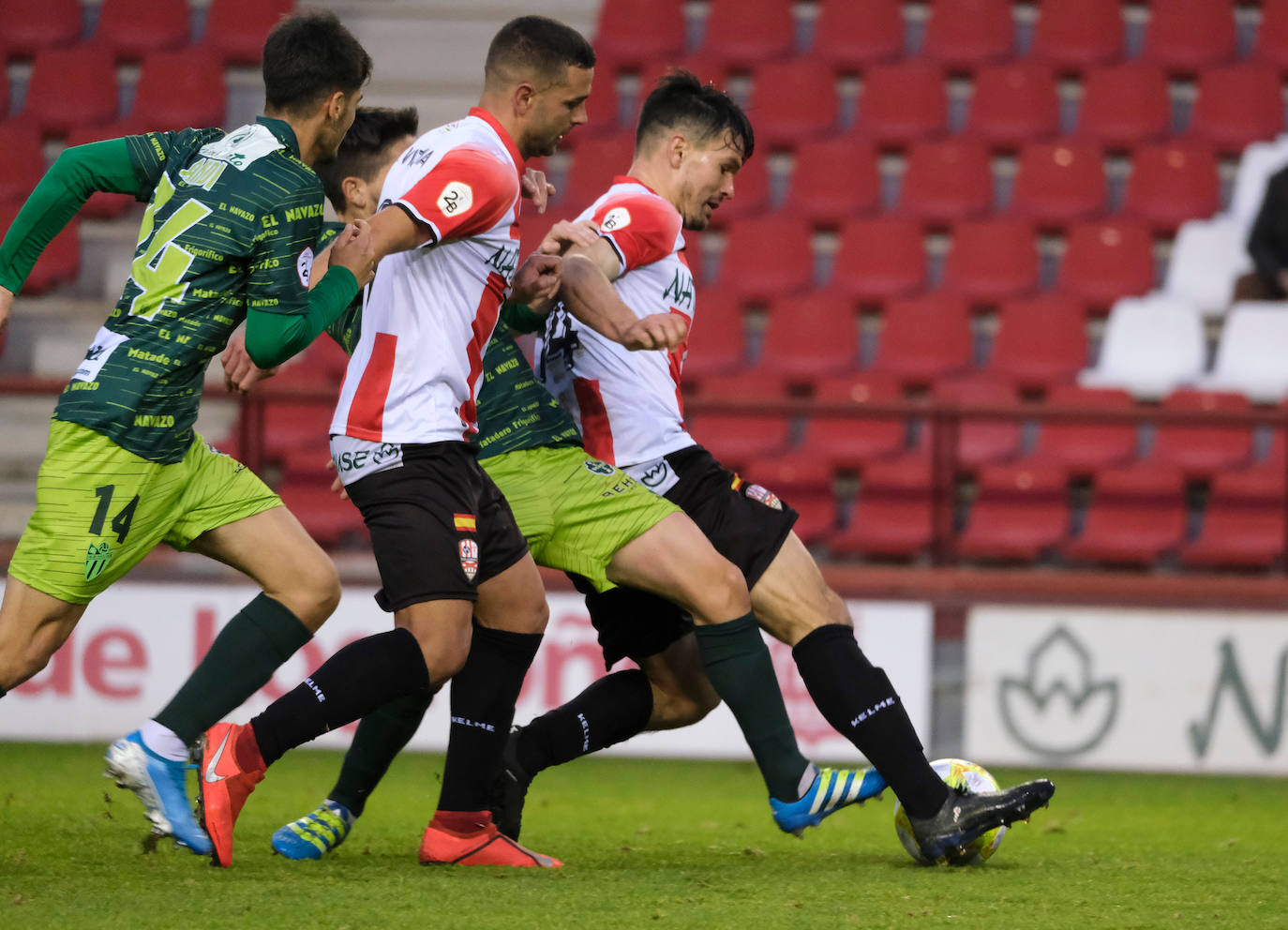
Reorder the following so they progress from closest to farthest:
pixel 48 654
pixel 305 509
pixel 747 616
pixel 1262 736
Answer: pixel 48 654, pixel 747 616, pixel 1262 736, pixel 305 509

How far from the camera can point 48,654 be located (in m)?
3.44

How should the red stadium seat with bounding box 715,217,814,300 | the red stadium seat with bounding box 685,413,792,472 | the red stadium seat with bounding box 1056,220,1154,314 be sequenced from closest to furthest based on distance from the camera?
the red stadium seat with bounding box 685,413,792,472 < the red stadium seat with bounding box 1056,220,1154,314 < the red stadium seat with bounding box 715,217,814,300

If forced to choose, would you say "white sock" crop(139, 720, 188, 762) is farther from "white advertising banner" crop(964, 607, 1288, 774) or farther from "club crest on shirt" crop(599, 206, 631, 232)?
"white advertising banner" crop(964, 607, 1288, 774)

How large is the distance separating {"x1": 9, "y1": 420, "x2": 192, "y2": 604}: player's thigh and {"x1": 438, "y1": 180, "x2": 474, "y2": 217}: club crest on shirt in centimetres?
84

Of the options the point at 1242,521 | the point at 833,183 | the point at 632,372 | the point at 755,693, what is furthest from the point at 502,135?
the point at 833,183

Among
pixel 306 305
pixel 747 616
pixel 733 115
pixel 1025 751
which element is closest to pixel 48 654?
pixel 306 305

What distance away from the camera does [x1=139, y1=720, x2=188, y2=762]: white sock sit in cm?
331

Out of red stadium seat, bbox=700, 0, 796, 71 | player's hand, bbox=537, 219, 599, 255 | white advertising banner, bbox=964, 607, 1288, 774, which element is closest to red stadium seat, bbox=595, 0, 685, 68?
red stadium seat, bbox=700, 0, 796, 71

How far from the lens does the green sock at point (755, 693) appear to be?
3.70m

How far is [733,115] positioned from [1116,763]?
3641 millimetres

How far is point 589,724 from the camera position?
407cm

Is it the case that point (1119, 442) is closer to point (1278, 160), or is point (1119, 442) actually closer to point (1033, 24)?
point (1278, 160)

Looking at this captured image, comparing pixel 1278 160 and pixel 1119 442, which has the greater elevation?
pixel 1278 160

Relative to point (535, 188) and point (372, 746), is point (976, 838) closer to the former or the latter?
point (372, 746)
